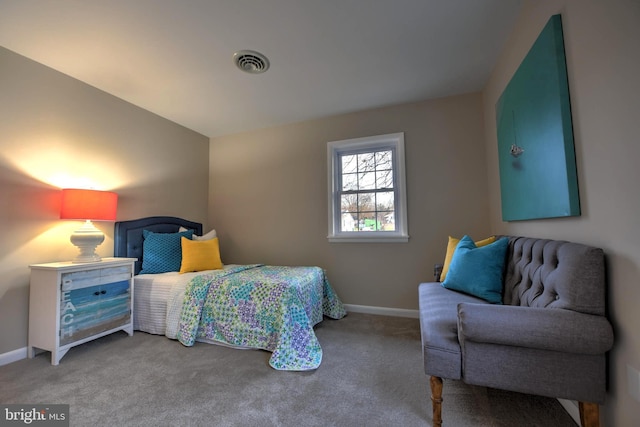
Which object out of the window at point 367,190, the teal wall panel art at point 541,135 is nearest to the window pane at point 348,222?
the window at point 367,190

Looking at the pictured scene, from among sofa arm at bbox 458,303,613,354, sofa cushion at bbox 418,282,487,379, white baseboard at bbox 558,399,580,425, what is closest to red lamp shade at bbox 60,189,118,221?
sofa cushion at bbox 418,282,487,379

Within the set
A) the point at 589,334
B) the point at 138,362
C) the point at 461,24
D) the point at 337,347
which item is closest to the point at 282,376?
the point at 337,347

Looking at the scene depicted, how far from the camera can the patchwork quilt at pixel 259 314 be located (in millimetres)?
1920

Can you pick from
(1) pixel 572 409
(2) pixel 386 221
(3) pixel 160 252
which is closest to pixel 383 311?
(2) pixel 386 221

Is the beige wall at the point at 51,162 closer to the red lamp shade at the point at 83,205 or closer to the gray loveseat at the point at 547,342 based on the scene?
the red lamp shade at the point at 83,205

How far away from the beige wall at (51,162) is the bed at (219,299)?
17.6 inches

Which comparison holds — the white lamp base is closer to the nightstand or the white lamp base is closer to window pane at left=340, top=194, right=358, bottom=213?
the nightstand

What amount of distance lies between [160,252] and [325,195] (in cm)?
201

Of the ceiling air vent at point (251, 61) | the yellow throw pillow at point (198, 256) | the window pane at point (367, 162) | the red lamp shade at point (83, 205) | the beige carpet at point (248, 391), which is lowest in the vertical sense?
the beige carpet at point (248, 391)

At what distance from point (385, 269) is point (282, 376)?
1700mm

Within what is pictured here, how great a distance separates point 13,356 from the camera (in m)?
1.98

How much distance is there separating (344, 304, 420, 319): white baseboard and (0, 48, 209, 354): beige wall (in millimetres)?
2711

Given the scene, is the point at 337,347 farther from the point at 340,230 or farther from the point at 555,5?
the point at 555,5

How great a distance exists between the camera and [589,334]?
1.01 m
